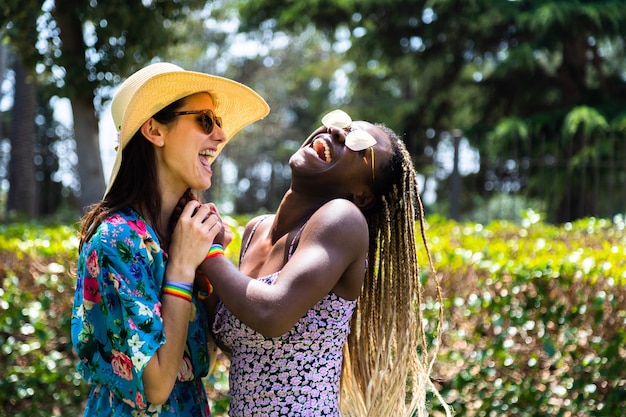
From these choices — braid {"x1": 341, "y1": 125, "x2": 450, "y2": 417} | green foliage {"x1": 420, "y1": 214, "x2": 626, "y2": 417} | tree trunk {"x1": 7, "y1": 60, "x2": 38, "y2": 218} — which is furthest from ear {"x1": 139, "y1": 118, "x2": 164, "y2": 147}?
tree trunk {"x1": 7, "y1": 60, "x2": 38, "y2": 218}

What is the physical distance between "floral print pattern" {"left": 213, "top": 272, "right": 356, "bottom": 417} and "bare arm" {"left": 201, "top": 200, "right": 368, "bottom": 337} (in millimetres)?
128

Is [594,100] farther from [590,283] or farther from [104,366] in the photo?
[104,366]

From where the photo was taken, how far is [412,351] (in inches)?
98.5

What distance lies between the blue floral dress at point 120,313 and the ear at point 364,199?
2.00 feet

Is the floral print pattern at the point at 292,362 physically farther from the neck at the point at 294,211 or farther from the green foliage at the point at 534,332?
the green foliage at the point at 534,332

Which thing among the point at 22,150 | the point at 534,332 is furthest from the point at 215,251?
the point at 22,150

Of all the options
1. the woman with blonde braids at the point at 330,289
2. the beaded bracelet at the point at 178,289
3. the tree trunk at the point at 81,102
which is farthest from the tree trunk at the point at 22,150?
the beaded bracelet at the point at 178,289

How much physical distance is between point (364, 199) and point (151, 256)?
685 millimetres

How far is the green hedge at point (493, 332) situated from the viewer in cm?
416

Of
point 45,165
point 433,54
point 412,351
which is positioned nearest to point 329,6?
point 433,54

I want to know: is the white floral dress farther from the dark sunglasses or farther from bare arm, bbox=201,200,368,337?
the dark sunglasses

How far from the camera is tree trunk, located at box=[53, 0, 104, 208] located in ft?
24.2

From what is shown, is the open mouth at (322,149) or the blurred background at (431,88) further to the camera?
the blurred background at (431,88)

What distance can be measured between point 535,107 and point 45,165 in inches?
384
